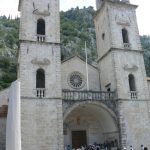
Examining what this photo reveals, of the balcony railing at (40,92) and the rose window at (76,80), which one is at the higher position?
the rose window at (76,80)

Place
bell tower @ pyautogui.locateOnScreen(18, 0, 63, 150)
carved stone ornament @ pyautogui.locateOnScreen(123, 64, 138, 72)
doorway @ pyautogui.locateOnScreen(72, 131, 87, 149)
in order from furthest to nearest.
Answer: carved stone ornament @ pyautogui.locateOnScreen(123, 64, 138, 72) < doorway @ pyautogui.locateOnScreen(72, 131, 87, 149) < bell tower @ pyautogui.locateOnScreen(18, 0, 63, 150)

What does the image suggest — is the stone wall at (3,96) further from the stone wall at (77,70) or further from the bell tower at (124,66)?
the bell tower at (124,66)

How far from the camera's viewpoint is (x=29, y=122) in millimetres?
17797

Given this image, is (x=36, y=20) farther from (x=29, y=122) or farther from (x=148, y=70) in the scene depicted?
(x=148, y=70)

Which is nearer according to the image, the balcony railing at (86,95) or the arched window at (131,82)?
the balcony railing at (86,95)

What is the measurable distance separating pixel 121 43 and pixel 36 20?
807 cm

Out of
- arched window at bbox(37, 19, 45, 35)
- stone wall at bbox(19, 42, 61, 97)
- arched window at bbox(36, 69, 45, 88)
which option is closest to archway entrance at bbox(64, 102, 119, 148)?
stone wall at bbox(19, 42, 61, 97)

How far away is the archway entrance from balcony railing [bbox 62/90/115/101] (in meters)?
0.92

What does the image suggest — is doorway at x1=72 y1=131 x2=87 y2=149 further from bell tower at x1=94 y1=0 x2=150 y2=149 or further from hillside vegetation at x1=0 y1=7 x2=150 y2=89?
hillside vegetation at x1=0 y1=7 x2=150 y2=89

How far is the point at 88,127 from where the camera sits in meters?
22.7

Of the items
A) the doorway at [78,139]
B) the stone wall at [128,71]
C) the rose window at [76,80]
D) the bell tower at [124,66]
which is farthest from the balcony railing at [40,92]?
the stone wall at [128,71]

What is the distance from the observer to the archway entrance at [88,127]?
840 inches

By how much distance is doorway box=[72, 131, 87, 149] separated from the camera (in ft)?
72.1

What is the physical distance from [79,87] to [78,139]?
15.5 feet
